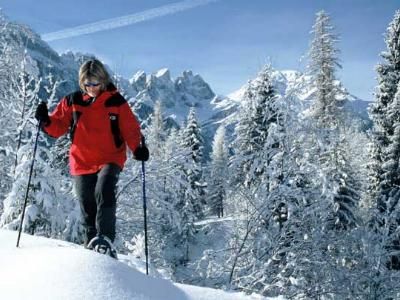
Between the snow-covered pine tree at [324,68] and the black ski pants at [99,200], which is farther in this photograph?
the snow-covered pine tree at [324,68]

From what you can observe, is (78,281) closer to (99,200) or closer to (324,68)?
(99,200)

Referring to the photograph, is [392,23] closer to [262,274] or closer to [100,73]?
[262,274]

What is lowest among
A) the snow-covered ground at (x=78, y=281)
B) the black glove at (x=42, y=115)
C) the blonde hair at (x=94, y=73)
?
the snow-covered ground at (x=78, y=281)

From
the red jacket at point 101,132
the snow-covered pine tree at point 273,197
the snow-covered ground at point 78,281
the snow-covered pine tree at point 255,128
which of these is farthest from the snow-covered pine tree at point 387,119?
the snow-covered ground at point 78,281

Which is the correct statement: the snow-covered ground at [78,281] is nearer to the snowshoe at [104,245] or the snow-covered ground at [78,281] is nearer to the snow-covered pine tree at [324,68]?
the snowshoe at [104,245]

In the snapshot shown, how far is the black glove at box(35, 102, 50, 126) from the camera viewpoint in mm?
5309

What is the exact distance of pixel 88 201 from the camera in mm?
5082

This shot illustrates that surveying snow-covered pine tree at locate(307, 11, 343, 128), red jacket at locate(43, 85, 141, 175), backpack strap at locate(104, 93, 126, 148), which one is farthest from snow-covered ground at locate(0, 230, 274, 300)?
snow-covered pine tree at locate(307, 11, 343, 128)

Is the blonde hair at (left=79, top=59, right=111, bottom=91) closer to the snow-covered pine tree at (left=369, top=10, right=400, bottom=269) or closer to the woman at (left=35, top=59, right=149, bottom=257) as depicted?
the woman at (left=35, top=59, right=149, bottom=257)

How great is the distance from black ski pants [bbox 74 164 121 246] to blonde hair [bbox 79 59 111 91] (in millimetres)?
899

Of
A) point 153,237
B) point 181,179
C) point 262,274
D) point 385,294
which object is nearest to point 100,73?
point 262,274

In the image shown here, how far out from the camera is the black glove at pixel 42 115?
531cm

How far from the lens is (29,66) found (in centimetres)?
1378

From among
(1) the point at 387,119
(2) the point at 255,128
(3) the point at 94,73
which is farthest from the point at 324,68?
(3) the point at 94,73
